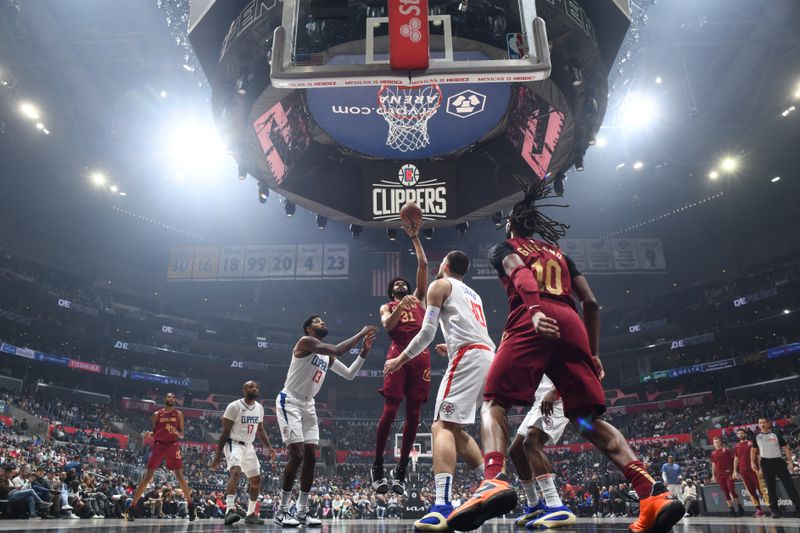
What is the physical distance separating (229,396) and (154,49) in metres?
27.4

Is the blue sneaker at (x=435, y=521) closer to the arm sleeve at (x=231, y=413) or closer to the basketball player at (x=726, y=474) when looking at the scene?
the arm sleeve at (x=231, y=413)

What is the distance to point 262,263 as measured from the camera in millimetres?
32750

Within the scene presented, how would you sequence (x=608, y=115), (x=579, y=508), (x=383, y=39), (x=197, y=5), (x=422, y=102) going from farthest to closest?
(x=608, y=115) → (x=579, y=508) → (x=422, y=102) → (x=197, y=5) → (x=383, y=39)

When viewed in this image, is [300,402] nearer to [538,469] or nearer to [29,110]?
[538,469]

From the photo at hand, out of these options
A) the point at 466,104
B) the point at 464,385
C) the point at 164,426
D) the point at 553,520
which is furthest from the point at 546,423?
the point at 164,426

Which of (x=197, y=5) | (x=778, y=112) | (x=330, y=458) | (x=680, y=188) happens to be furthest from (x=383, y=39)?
(x=330, y=458)

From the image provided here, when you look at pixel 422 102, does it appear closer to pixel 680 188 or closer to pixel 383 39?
pixel 383 39

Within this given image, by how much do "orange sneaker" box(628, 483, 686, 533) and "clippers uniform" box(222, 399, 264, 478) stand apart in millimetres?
6170

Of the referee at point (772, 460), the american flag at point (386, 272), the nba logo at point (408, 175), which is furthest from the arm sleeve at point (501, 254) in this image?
the american flag at point (386, 272)

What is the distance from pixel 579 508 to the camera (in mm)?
18656

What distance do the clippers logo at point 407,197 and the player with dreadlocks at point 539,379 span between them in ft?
20.3

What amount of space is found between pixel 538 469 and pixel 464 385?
1.62m

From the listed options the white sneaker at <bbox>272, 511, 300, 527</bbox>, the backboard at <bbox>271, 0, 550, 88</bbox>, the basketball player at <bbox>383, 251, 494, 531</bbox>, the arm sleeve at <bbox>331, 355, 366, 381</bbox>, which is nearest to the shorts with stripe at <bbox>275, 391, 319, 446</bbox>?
the arm sleeve at <bbox>331, 355, 366, 381</bbox>

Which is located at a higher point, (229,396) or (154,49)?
(154,49)
